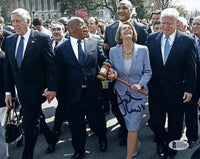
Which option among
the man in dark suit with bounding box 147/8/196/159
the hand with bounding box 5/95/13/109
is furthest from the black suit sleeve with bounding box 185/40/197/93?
the hand with bounding box 5/95/13/109

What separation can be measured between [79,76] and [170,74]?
1306mm

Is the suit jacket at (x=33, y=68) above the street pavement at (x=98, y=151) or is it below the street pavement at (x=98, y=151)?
above

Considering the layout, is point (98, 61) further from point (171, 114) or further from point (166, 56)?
point (171, 114)

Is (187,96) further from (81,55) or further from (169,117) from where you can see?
(81,55)

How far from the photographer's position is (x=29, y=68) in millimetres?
3719

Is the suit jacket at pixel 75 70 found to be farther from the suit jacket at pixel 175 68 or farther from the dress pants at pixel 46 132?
the suit jacket at pixel 175 68

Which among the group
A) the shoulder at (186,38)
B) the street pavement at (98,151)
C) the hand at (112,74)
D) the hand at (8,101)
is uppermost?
the shoulder at (186,38)

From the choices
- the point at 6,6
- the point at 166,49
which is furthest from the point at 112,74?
the point at 6,6

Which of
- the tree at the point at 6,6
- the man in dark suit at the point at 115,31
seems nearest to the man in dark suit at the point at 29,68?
the man in dark suit at the point at 115,31

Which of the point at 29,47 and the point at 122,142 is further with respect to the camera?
the point at 122,142

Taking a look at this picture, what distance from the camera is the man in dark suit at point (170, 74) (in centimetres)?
357

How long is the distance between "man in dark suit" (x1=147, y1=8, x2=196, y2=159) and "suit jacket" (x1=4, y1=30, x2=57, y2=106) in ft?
4.87

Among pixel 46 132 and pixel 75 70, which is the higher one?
pixel 75 70

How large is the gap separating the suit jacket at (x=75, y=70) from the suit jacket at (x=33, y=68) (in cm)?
17
